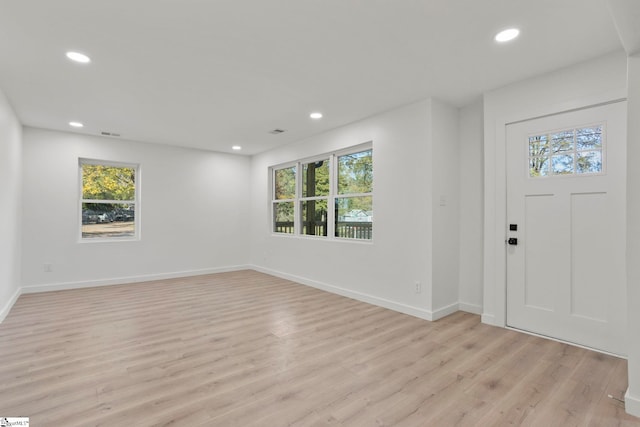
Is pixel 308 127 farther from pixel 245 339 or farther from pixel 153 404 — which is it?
pixel 153 404

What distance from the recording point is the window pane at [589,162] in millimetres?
2709

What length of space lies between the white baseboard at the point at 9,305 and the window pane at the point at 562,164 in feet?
19.5

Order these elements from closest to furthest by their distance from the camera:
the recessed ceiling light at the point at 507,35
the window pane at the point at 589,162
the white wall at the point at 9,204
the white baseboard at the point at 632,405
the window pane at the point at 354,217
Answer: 1. the white baseboard at the point at 632,405
2. the recessed ceiling light at the point at 507,35
3. the window pane at the point at 589,162
4. the white wall at the point at 9,204
5. the window pane at the point at 354,217

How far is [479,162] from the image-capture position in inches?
148

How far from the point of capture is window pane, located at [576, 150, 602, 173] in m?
2.71

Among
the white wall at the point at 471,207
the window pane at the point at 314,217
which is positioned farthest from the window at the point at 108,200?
the white wall at the point at 471,207

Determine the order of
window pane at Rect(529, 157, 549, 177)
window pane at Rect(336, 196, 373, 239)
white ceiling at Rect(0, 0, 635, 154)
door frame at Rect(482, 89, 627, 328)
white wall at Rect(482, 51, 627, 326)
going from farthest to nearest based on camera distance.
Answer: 1. window pane at Rect(336, 196, 373, 239)
2. door frame at Rect(482, 89, 627, 328)
3. window pane at Rect(529, 157, 549, 177)
4. white wall at Rect(482, 51, 627, 326)
5. white ceiling at Rect(0, 0, 635, 154)

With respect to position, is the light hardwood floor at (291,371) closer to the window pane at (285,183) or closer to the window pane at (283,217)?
the window pane at (283,217)

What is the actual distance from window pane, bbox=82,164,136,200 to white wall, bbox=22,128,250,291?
0.25 meters

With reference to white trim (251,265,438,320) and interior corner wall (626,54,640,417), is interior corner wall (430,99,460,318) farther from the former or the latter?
interior corner wall (626,54,640,417)

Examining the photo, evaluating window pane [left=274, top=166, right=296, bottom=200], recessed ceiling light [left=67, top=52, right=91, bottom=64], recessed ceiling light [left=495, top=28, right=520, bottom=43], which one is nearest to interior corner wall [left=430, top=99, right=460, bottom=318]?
recessed ceiling light [left=495, top=28, right=520, bottom=43]

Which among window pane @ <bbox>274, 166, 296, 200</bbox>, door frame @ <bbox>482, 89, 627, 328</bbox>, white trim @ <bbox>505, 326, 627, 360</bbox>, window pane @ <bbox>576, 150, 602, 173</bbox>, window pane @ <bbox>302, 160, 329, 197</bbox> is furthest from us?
window pane @ <bbox>274, 166, 296, 200</bbox>

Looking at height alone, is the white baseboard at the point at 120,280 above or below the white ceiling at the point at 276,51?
below

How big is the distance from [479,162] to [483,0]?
2.12 metres
